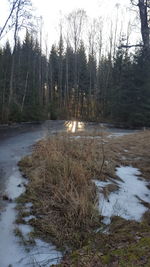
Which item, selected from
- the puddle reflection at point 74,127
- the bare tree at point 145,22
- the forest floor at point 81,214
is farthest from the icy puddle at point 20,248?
the puddle reflection at point 74,127

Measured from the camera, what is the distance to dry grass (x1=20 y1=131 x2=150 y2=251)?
10.6 ft

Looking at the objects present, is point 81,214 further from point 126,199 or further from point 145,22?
point 145,22

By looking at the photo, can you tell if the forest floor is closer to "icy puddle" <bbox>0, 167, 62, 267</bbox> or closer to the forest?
"icy puddle" <bbox>0, 167, 62, 267</bbox>

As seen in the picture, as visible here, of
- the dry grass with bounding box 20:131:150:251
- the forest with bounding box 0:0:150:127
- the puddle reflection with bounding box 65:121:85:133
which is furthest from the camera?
the forest with bounding box 0:0:150:127

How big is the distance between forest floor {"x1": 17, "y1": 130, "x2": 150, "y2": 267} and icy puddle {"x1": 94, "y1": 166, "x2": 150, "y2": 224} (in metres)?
0.06

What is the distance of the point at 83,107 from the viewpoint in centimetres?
3347

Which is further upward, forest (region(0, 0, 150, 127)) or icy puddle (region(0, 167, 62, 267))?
forest (region(0, 0, 150, 127))

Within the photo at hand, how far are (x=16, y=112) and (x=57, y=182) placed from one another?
56.7 feet

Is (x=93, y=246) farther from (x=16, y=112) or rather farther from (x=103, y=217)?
(x=16, y=112)

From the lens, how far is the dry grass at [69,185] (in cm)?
322

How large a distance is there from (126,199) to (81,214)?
1.19m

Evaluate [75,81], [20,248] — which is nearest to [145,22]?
[20,248]

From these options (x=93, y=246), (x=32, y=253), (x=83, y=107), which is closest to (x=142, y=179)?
(x=93, y=246)

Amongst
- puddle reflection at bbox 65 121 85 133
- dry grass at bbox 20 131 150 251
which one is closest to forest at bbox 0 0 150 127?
puddle reflection at bbox 65 121 85 133
